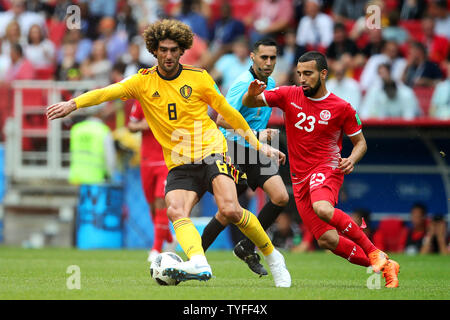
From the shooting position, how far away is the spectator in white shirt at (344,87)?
1536 cm

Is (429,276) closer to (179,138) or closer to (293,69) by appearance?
(179,138)

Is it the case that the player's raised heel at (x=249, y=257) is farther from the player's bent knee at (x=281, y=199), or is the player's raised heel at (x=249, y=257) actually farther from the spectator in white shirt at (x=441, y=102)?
the spectator in white shirt at (x=441, y=102)

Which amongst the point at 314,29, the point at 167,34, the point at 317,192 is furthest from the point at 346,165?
the point at 314,29

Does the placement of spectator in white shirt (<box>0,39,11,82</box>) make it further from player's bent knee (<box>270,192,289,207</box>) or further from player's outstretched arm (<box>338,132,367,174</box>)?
player's outstretched arm (<box>338,132,367,174</box>)

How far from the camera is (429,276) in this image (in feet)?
32.0

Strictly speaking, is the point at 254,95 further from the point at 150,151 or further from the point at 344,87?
the point at 344,87

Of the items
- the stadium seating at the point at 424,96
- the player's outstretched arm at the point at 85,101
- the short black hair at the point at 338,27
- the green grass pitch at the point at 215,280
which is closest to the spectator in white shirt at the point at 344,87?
the stadium seating at the point at 424,96

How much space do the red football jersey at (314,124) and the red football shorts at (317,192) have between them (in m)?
0.09

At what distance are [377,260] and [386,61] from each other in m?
9.06

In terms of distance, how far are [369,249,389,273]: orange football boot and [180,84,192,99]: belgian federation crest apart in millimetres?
2264

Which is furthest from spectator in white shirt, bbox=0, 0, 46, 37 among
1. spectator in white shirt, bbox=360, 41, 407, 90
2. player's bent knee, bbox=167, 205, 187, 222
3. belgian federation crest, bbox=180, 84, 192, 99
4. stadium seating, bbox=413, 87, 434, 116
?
player's bent knee, bbox=167, 205, 187, 222

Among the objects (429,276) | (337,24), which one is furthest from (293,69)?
(429,276)

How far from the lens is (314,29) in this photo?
57.5 ft

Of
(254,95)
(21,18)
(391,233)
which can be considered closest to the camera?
(254,95)
